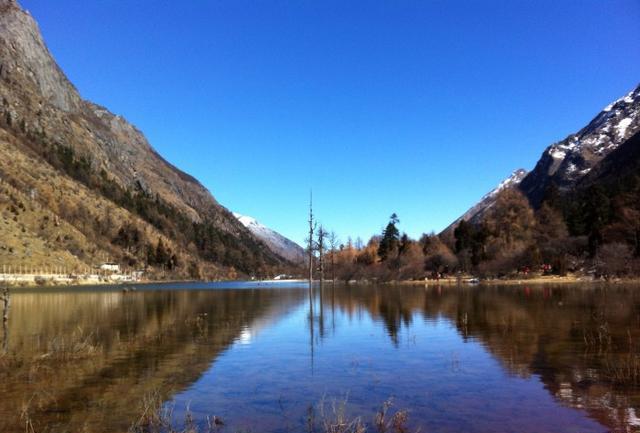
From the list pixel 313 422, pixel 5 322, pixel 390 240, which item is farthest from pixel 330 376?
pixel 390 240

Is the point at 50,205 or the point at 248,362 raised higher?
the point at 50,205

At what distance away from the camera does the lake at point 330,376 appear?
12.2m

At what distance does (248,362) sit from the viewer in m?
19.8

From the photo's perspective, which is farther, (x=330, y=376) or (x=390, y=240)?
(x=390, y=240)

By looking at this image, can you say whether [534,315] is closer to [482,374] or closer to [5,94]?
[482,374]

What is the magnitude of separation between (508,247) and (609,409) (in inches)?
4163

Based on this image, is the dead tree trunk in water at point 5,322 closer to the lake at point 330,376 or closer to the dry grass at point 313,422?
the lake at point 330,376

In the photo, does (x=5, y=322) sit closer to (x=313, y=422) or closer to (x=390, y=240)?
(x=313, y=422)

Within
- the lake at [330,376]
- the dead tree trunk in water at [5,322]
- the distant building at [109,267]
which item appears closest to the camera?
the lake at [330,376]

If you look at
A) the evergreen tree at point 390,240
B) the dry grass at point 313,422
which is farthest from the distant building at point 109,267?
the dry grass at point 313,422

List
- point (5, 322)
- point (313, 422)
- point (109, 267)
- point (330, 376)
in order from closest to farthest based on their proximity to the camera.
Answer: point (313, 422), point (330, 376), point (5, 322), point (109, 267)

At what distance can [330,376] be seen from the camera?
17.2 metres

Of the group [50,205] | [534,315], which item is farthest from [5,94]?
[534,315]

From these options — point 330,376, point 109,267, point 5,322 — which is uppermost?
point 109,267
